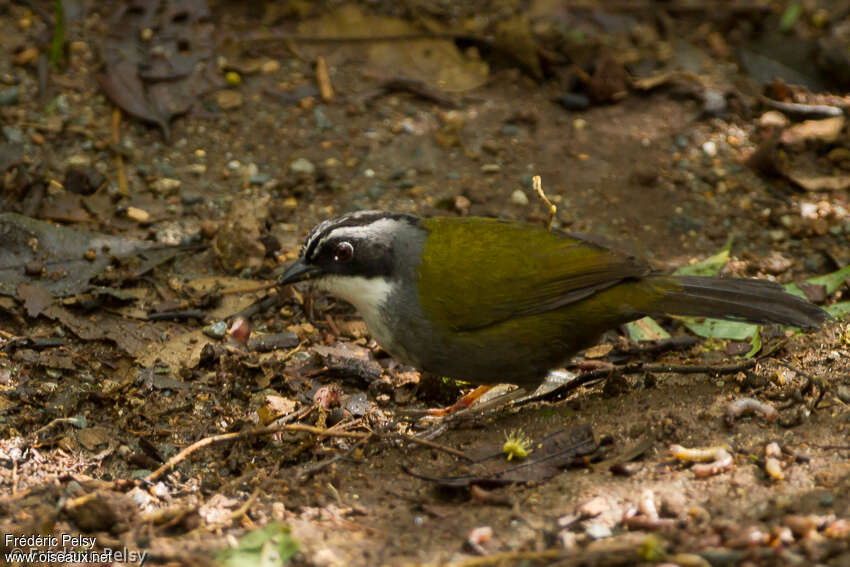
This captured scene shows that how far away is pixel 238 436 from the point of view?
424cm

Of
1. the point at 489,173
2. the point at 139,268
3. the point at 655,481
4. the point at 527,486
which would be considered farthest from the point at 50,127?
the point at 655,481

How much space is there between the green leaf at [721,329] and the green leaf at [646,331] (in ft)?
0.54

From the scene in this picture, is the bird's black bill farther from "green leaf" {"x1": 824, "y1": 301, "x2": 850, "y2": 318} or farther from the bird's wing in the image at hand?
"green leaf" {"x1": 824, "y1": 301, "x2": 850, "y2": 318}

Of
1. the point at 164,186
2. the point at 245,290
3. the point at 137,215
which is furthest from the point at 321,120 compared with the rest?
the point at 245,290

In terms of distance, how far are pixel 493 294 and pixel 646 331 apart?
1300 millimetres

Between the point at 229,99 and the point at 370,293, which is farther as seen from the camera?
the point at 229,99

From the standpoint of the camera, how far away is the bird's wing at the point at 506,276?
4574 mm

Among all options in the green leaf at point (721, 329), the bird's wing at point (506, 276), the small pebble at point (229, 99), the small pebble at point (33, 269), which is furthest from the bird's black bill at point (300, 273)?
the small pebble at point (229, 99)

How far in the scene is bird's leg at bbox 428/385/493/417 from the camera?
4801 millimetres

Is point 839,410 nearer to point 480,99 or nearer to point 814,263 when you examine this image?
point 814,263

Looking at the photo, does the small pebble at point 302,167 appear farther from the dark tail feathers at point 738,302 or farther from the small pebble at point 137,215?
the dark tail feathers at point 738,302

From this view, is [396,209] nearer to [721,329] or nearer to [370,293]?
[370,293]

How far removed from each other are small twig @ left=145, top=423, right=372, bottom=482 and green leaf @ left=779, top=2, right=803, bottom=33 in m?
5.58

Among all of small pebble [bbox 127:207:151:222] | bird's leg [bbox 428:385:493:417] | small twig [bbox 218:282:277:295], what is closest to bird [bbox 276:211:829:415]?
bird's leg [bbox 428:385:493:417]
